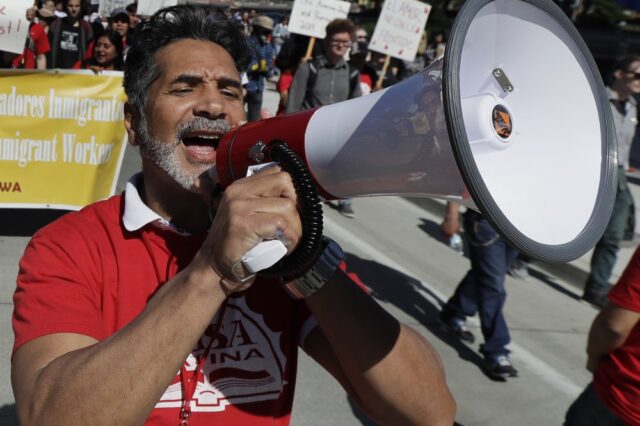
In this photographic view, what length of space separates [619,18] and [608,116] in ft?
94.5

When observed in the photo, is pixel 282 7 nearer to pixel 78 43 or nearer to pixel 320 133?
pixel 78 43

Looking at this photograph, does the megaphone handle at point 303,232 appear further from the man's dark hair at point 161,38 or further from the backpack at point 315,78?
the backpack at point 315,78

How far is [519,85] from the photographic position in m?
1.34

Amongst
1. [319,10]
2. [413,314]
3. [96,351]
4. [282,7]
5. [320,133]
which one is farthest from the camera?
[282,7]

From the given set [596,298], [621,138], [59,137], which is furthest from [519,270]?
[59,137]

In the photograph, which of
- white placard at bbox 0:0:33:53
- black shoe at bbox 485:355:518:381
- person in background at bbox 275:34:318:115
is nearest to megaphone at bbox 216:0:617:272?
black shoe at bbox 485:355:518:381

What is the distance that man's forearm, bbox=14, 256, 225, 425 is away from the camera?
114cm

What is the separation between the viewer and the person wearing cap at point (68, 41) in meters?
8.26

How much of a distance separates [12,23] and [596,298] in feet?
15.9

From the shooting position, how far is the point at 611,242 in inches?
219

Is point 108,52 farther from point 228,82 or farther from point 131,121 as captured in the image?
point 228,82

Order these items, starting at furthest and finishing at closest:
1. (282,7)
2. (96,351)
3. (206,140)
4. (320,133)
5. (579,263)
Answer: (282,7) → (579,263) → (206,140) → (320,133) → (96,351)

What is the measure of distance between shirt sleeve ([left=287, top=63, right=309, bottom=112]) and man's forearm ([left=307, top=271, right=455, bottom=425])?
16.1ft

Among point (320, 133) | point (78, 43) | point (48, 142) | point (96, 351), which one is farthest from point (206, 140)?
point (78, 43)
